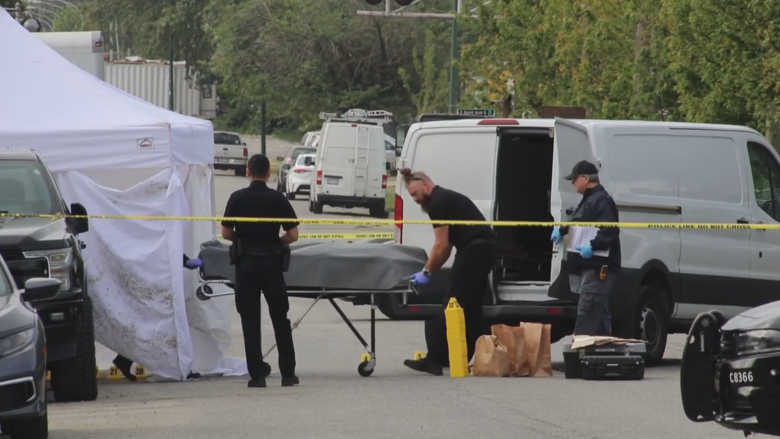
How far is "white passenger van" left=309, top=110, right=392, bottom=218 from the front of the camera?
37656 millimetres

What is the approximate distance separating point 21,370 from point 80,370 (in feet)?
9.62

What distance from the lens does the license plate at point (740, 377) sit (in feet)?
24.3

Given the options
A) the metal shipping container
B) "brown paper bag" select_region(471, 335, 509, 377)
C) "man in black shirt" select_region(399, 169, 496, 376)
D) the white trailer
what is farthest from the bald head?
the metal shipping container

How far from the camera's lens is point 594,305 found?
1210 centimetres

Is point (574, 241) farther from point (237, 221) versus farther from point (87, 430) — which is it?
point (87, 430)

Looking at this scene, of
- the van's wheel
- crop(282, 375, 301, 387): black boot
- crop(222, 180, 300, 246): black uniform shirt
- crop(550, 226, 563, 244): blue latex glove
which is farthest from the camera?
the van's wheel

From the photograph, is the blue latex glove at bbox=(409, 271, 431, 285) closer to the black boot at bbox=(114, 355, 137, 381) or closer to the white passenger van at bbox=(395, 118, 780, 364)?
the white passenger van at bbox=(395, 118, 780, 364)

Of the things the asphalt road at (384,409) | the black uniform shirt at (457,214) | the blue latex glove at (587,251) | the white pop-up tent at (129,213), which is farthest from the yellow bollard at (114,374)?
the blue latex glove at (587,251)

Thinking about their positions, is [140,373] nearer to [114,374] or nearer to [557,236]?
[114,374]

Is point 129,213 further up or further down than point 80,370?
further up

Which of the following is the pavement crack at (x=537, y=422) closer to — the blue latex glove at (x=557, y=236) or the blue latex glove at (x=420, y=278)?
the blue latex glove at (x=420, y=278)

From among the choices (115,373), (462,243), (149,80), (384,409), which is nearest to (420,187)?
(462,243)

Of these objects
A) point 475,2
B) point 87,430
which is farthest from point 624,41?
point 87,430

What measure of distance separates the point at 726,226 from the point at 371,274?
11.7ft
